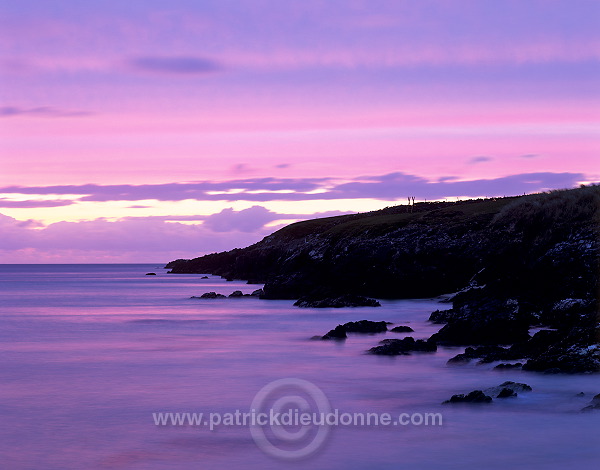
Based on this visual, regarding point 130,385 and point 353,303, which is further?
point 353,303

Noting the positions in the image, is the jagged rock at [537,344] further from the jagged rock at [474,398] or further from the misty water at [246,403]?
the jagged rock at [474,398]

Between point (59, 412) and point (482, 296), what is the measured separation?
1703 cm

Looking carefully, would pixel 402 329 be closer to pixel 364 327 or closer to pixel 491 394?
pixel 364 327

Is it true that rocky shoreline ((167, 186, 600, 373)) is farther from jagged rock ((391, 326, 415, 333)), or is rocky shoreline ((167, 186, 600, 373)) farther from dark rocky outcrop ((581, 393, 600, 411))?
dark rocky outcrop ((581, 393, 600, 411))

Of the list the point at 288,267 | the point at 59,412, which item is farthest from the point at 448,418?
the point at 288,267

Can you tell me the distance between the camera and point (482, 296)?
1147 inches

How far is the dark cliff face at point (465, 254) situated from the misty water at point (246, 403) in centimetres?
628

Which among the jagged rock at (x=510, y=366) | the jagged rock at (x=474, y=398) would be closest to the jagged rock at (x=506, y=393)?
the jagged rock at (x=474, y=398)

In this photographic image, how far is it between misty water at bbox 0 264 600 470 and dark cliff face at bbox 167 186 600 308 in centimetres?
628

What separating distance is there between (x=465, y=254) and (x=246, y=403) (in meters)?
42.9

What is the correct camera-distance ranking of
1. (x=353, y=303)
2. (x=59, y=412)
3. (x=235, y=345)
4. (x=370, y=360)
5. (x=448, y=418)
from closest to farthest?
(x=448, y=418) < (x=59, y=412) < (x=370, y=360) < (x=235, y=345) < (x=353, y=303)

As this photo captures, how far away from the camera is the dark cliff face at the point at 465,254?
3562cm

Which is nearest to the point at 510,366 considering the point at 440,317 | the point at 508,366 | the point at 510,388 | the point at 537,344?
the point at 508,366

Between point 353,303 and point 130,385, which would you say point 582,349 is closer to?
point 130,385
